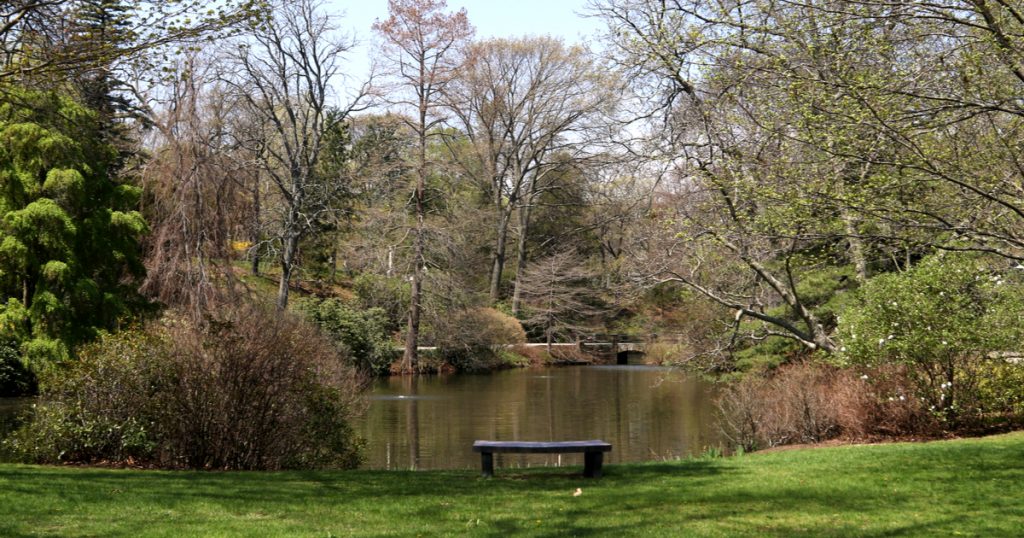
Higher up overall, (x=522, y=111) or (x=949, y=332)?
(x=522, y=111)

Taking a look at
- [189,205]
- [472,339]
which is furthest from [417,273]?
[189,205]

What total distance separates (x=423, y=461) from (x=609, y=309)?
103 ft

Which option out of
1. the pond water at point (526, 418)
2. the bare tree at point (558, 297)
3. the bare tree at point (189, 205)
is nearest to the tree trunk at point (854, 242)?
the pond water at point (526, 418)

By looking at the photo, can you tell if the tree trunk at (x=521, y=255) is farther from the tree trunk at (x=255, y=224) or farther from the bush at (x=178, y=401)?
the bush at (x=178, y=401)

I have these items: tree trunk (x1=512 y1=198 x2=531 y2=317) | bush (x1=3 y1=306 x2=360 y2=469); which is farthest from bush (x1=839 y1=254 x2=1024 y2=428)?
tree trunk (x1=512 y1=198 x2=531 y2=317)

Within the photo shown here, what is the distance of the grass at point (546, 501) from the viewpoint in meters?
7.12

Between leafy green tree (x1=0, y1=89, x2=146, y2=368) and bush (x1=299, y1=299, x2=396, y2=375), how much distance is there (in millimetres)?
7717

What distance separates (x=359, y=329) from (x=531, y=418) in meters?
13.7

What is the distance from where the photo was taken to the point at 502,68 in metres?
47.2

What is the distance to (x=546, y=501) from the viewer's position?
843cm

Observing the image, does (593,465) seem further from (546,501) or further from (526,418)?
(526,418)

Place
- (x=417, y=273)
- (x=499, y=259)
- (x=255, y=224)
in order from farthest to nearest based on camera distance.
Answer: (x=499, y=259) < (x=417, y=273) < (x=255, y=224)

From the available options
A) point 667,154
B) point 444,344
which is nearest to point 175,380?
point 667,154

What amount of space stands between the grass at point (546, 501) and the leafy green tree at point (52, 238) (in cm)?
1545
